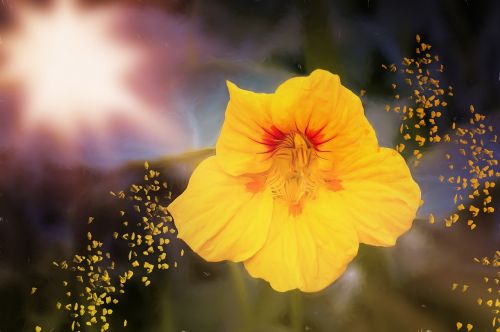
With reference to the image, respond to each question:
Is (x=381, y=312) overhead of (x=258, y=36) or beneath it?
beneath

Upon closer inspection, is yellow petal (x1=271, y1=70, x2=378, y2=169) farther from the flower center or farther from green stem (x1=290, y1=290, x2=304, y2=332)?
green stem (x1=290, y1=290, x2=304, y2=332)

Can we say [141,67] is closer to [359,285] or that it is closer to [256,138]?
[256,138]

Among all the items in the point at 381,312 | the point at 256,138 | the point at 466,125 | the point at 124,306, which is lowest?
the point at 124,306

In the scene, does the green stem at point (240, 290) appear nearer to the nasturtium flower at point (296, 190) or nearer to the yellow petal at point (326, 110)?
the nasturtium flower at point (296, 190)

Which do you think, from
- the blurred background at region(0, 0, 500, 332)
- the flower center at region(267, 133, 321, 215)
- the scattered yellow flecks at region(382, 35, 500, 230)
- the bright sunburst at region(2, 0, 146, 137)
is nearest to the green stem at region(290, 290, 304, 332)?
the blurred background at region(0, 0, 500, 332)

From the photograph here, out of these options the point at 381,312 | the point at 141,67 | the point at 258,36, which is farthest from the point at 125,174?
the point at 381,312

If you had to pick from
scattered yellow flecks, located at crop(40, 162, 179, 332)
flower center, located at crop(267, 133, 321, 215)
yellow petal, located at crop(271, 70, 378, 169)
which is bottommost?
scattered yellow flecks, located at crop(40, 162, 179, 332)

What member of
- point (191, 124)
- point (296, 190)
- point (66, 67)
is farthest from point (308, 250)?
point (66, 67)
